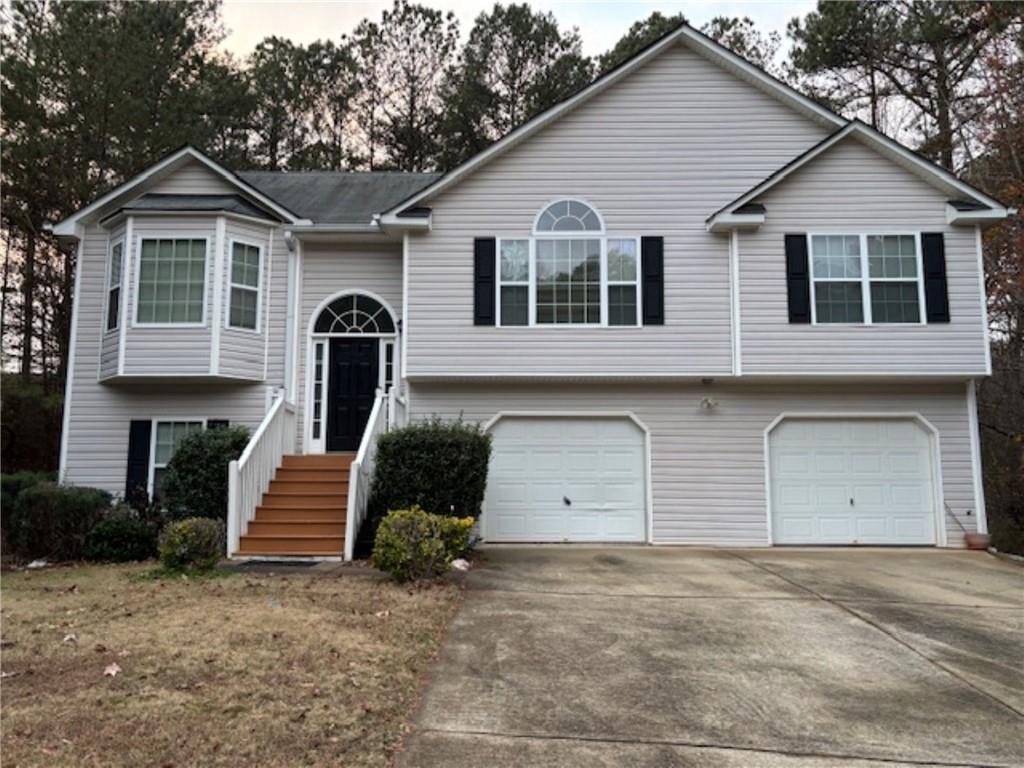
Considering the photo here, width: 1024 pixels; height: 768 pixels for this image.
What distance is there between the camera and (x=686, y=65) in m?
11.9

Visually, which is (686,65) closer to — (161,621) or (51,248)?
(161,621)

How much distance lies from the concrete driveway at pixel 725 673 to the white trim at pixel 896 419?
2932 mm

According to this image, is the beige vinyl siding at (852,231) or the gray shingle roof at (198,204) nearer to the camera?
the beige vinyl siding at (852,231)

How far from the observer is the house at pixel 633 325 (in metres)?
11.0

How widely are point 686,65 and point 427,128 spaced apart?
13188 millimetres

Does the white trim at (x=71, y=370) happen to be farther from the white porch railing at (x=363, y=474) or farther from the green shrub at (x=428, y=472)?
the green shrub at (x=428, y=472)

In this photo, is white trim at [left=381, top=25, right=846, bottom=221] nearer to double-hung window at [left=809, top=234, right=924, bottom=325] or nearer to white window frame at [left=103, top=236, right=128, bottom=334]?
double-hung window at [left=809, top=234, right=924, bottom=325]

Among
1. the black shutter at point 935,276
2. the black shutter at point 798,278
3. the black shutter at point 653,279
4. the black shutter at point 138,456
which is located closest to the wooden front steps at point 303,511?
the black shutter at point 138,456

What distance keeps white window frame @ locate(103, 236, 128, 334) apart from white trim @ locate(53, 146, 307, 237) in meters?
0.70

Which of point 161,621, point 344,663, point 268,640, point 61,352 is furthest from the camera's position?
point 61,352

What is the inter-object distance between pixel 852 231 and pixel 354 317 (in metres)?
8.54

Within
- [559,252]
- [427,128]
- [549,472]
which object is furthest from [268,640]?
[427,128]

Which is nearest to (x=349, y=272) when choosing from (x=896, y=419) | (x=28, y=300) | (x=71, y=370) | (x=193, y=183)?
(x=193, y=183)

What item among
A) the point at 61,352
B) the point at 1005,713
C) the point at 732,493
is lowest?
the point at 1005,713
